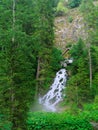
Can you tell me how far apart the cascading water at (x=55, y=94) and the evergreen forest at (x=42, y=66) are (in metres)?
0.45

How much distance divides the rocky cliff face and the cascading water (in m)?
8.00

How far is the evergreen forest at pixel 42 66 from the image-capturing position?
1320 centimetres

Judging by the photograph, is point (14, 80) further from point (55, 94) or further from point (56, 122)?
point (55, 94)

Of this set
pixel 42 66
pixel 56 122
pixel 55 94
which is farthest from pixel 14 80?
pixel 55 94

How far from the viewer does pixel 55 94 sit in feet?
100

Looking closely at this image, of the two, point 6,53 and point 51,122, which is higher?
point 6,53

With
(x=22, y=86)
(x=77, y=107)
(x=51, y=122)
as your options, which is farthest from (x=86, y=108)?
(x=22, y=86)

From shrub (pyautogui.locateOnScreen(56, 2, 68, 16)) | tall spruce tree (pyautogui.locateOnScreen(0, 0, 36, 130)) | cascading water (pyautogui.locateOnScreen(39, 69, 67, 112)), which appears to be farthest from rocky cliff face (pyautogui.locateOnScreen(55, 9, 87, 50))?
tall spruce tree (pyautogui.locateOnScreen(0, 0, 36, 130))

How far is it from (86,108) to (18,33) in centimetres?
1374

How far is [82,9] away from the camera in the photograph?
102 feet

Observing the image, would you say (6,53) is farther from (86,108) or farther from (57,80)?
(57,80)

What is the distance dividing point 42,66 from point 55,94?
342 centimetres

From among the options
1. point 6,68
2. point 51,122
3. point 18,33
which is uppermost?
point 18,33

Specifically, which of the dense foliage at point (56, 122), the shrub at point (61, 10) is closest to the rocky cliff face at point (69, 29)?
the shrub at point (61, 10)
